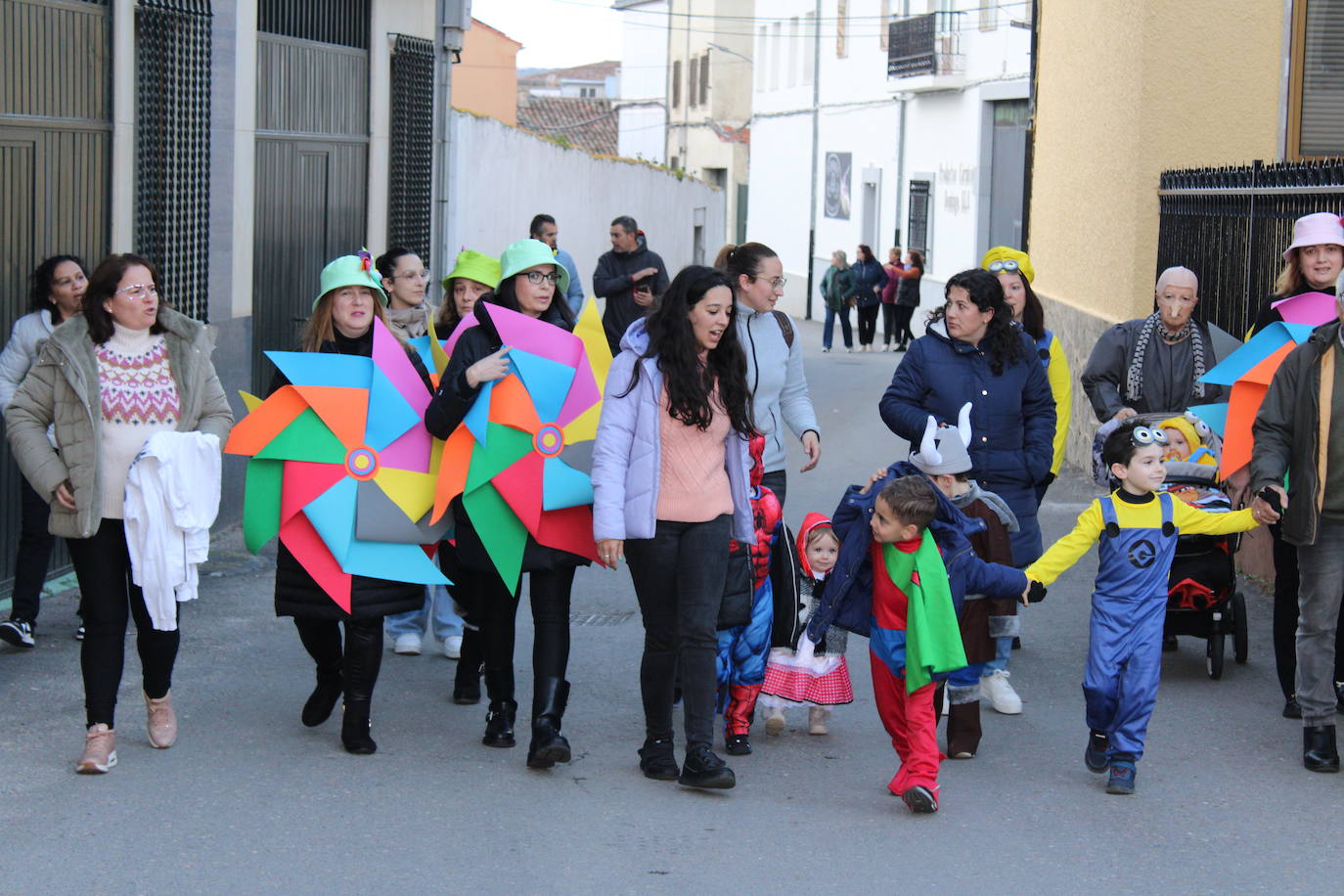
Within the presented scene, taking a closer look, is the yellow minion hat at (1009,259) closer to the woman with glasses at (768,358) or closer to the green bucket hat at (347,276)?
the woman with glasses at (768,358)

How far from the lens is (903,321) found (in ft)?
97.5

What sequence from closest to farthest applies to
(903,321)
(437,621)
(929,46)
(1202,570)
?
(1202,570)
(437,621)
(929,46)
(903,321)

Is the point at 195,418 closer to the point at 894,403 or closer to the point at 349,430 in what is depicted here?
the point at 349,430

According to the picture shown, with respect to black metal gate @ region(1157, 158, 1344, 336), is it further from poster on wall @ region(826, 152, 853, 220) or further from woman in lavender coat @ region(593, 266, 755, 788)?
poster on wall @ region(826, 152, 853, 220)

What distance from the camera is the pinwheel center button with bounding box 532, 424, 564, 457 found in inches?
241

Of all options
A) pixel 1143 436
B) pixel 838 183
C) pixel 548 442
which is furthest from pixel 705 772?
pixel 838 183

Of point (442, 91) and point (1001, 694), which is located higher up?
point (442, 91)

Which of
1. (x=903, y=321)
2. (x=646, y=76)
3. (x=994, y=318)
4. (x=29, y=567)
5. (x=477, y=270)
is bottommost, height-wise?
(x=29, y=567)

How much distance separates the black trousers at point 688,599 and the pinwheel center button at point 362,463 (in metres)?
0.98

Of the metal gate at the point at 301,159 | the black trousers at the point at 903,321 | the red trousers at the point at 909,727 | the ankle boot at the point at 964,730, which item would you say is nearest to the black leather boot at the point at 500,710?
the red trousers at the point at 909,727

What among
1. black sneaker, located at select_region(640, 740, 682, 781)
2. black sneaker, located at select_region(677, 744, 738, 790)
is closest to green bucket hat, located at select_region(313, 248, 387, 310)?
black sneaker, located at select_region(640, 740, 682, 781)

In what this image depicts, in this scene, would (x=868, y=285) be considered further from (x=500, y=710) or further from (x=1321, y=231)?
(x=500, y=710)

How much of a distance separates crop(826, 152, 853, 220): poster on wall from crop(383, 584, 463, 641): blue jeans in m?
30.4

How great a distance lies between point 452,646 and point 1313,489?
→ 12.0 ft
